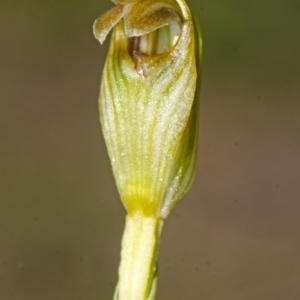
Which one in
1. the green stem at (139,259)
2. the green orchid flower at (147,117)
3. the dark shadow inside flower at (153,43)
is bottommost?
the green stem at (139,259)

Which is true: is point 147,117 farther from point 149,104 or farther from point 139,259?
point 139,259

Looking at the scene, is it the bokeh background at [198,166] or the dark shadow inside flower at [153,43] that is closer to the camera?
the dark shadow inside flower at [153,43]

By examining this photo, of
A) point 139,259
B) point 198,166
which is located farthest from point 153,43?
point 198,166

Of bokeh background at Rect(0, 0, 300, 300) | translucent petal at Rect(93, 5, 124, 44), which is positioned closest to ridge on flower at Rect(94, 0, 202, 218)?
translucent petal at Rect(93, 5, 124, 44)

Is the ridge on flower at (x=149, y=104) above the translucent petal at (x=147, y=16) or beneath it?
beneath

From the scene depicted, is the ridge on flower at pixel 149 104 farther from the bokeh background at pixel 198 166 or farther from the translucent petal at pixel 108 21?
the bokeh background at pixel 198 166

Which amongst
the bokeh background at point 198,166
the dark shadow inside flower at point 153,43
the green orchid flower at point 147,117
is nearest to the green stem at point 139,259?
the green orchid flower at point 147,117

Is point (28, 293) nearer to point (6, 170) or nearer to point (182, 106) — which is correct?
point (6, 170)
